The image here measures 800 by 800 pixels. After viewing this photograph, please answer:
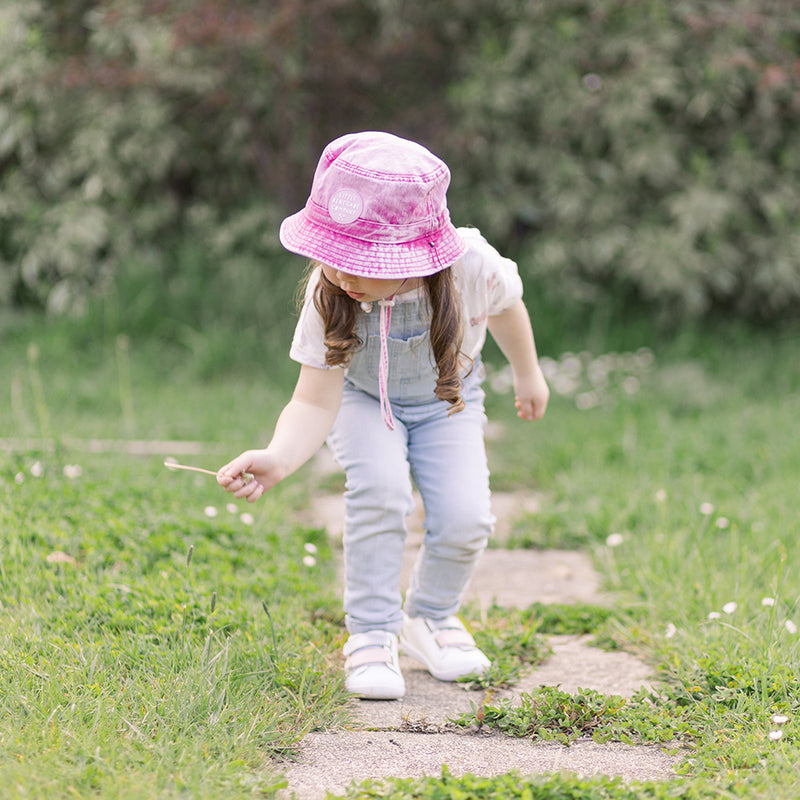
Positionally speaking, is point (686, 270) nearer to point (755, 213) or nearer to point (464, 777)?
point (755, 213)

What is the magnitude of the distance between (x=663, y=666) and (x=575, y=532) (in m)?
0.97

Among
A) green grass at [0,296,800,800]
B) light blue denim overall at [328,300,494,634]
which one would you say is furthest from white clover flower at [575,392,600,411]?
light blue denim overall at [328,300,494,634]

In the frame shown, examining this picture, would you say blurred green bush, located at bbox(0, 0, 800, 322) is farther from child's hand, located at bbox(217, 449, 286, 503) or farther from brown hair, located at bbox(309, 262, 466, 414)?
child's hand, located at bbox(217, 449, 286, 503)

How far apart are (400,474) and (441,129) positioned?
3.89 meters

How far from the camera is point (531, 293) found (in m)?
5.78

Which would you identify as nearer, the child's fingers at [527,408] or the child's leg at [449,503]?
the child's leg at [449,503]

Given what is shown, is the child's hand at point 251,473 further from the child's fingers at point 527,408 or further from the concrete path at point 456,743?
the child's fingers at point 527,408

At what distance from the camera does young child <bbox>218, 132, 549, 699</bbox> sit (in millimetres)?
2012

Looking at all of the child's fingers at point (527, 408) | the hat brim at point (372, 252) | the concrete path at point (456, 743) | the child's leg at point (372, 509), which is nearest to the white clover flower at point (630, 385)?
the concrete path at point (456, 743)

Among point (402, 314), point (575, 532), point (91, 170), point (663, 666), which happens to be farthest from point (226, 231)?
point (663, 666)

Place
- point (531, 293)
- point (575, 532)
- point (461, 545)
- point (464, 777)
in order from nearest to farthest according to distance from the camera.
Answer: point (464, 777)
point (461, 545)
point (575, 532)
point (531, 293)

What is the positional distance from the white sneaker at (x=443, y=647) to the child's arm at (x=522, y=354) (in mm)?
548

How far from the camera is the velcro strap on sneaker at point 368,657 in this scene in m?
2.24

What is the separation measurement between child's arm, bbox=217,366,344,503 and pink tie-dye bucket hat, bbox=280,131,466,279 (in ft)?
1.10
